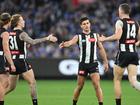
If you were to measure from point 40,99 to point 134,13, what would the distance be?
1291cm

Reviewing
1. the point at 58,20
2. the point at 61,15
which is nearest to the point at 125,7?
the point at 58,20

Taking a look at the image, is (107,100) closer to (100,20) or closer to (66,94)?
(66,94)

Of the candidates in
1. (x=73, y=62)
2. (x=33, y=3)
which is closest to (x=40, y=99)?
(x=73, y=62)

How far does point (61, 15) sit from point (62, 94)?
430 inches

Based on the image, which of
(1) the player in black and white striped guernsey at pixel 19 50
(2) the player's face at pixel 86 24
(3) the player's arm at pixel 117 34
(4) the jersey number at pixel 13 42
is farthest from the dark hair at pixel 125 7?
(4) the jersey number at pixel 13 42

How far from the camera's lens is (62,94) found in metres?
19.2

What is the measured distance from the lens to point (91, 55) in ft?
46.1

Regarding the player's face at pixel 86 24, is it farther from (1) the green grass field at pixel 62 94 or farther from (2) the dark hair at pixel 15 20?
(1) the green grass field at pixel 62 94

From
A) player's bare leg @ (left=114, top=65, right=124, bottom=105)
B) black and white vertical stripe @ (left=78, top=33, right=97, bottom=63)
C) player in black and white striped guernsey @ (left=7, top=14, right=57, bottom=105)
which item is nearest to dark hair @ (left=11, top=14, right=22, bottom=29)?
player in black and white striped guernsey @ (left=7, top=14, right=57, bottom=105)

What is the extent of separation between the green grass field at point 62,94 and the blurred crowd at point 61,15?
12.7 ft

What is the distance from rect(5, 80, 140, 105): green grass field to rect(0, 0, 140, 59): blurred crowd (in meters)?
3.86

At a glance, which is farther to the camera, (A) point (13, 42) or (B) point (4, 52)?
(A) point (13, 42)

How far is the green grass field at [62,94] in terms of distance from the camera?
16.5 m

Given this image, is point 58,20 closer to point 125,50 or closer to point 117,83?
point 125,50
